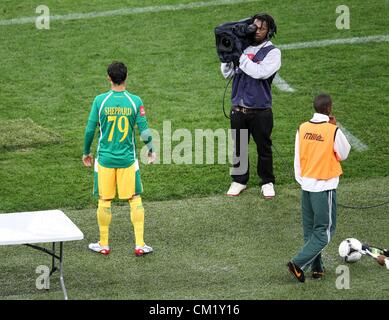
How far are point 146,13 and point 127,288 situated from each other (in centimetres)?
917

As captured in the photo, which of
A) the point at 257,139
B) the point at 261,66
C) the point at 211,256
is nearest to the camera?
the point at 211,256

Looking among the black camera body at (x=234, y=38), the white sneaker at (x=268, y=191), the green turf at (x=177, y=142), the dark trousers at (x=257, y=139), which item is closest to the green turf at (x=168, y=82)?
the green turf at (x=177, y=142)

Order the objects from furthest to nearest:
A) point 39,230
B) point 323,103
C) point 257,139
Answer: point 257,139 → point 323,103 → point 39,230

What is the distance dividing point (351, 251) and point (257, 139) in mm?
2434

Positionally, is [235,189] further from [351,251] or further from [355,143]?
[351,251]

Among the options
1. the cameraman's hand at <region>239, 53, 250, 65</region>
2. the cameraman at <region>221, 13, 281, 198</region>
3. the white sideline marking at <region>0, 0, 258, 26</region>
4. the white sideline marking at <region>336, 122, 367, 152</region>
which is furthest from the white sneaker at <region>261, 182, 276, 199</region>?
the white sideline marking at <region>0, 0, 258, 26</region>

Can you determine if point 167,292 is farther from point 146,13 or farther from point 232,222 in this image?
point 146,13

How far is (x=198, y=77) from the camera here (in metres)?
15.4

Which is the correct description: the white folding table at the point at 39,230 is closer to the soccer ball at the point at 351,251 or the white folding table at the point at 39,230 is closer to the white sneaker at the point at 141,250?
the white sneaker at the point at 141,250

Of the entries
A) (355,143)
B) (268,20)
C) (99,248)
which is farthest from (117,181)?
(355,143)

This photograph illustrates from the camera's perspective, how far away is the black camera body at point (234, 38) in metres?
11.1

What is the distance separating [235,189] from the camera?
11750 millimetres

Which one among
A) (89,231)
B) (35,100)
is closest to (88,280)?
(89,231)

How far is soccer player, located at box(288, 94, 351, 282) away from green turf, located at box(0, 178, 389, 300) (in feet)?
1.05
